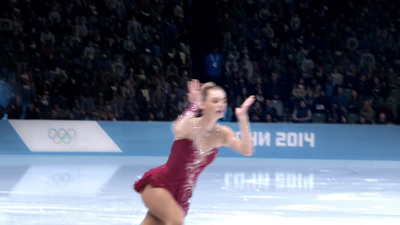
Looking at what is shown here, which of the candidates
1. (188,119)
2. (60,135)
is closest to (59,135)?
(60,135)

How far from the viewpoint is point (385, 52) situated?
18.0 meters

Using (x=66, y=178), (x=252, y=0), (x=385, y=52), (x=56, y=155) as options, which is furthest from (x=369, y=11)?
(x=66, y=178)

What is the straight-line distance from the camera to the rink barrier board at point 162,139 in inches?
579

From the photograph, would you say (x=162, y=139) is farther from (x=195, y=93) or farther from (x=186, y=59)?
(x=195, y=93)

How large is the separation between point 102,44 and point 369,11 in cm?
758

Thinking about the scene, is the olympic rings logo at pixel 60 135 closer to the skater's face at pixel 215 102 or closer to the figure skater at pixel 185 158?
the figure skater at pixel 185 158

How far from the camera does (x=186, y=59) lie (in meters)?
18.1

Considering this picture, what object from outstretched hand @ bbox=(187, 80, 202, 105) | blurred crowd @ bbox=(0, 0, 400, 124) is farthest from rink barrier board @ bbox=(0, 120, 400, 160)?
outstretched hand @ bbox=(187, 80, 202, 105)

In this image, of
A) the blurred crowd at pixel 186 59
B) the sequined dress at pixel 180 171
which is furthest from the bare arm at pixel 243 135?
the blurred crowd at pixel 186 59

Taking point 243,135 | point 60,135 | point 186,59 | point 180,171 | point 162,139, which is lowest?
point 162,139

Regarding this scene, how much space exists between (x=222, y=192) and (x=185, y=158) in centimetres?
524

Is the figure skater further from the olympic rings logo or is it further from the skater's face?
the olympic rings logo

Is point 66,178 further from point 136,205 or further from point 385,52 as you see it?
point 385,52

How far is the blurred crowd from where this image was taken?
1602cm
